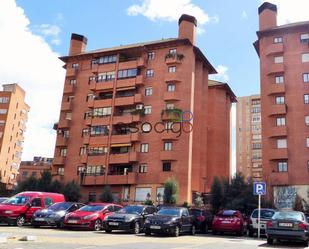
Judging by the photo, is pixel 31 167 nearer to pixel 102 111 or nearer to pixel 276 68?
pixel 102 111

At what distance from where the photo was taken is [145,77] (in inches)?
2032

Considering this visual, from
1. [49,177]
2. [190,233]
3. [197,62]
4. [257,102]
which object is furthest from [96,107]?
[257,102]

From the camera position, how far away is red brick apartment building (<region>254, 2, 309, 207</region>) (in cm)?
4234

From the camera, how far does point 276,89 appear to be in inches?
1794

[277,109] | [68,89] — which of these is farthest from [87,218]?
[68,89]

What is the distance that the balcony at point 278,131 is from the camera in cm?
4391

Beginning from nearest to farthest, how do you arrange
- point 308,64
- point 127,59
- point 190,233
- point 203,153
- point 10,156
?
point 190,233, point 308,64, point 203,153, point 127,59, point 10,156

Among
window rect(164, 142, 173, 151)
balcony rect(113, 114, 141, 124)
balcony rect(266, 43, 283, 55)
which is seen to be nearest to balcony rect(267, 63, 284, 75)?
balcony rect(266, 43, 283, 55)

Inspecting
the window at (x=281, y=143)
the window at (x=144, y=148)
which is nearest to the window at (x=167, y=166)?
the window at (x=144, y=148)

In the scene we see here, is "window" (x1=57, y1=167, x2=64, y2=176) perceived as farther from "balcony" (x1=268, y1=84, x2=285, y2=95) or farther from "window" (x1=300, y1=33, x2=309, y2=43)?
"window" (x1=300, y1=33, x2=309, y2=43)

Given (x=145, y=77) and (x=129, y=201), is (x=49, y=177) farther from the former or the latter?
(x=145, y=77)

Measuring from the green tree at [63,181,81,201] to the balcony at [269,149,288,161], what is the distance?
75.8ft

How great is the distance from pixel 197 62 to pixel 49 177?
2517 centimetres

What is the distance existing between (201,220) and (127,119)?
2852cm
